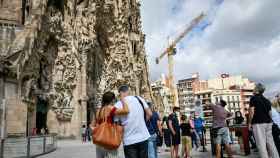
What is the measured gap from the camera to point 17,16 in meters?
19.0

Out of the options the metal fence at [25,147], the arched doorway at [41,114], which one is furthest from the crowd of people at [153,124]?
the arched doorway at [41,114]

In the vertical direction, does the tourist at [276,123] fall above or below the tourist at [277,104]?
below

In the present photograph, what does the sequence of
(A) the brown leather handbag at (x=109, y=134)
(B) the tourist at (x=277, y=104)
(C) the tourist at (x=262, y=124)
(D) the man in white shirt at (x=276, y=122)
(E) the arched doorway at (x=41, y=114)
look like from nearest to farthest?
(A) the brown leather handbag at (x=109, y=134)
(C) the tourist at (x=262, y=124)
(D) the man in white shirt at (x=276, y=122)
(B) the tourist at (x=277, y=104)
(E) the arched doorway at (x=41, y=114)

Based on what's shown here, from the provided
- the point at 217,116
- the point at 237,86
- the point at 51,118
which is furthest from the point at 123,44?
the point at 237,86

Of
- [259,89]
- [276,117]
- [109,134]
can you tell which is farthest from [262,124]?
[109,134]

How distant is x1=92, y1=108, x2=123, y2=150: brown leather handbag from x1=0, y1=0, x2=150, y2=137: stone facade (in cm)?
1102

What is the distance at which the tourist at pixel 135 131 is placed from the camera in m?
3.73

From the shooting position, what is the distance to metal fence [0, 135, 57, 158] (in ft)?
24.7

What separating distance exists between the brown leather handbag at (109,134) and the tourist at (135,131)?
0.10 metres

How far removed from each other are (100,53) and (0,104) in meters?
19.5

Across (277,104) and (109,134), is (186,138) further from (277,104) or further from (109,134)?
(109,134)

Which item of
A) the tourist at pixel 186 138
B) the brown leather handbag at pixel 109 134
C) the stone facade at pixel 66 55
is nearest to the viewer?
the brown leather handbag at pixel 109 134

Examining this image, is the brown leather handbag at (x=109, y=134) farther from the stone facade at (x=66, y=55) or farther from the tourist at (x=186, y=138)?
the stone facade at (x=66, y=55)

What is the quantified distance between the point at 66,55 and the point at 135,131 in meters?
19.5
